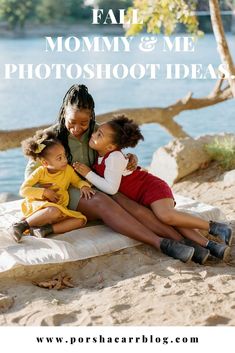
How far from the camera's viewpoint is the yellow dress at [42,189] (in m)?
3.79

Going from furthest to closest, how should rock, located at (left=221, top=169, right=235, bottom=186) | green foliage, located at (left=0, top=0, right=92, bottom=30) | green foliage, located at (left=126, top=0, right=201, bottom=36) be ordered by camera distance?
1. green foliage, located at (left=0, top=0, right=92, bottom=30)
2. green foliage, located at (left=126, top=0, right=201, bottom=36)
3. rock, located at (left=221, top=169, right=235, bottom=186)

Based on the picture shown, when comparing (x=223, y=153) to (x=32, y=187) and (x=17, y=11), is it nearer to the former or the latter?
(x=32, y=187)

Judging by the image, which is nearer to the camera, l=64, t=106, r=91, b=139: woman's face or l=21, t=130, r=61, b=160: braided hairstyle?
l=21, t=130, r=61, b=160: braided hairstyle

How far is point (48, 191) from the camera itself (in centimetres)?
378

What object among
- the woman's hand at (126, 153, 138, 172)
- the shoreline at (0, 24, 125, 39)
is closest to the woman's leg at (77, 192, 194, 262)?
the woman's hand at (126, 153, 138, 172)

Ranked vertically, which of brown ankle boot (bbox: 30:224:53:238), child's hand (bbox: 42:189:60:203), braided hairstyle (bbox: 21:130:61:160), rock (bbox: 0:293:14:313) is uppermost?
braided hairstyle (bbox: 21:130:61:160)

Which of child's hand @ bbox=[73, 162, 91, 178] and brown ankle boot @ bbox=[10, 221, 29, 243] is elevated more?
child's hand @ bbox=[73, 162, 91, 178]

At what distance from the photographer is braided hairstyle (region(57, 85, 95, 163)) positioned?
12.6 ft

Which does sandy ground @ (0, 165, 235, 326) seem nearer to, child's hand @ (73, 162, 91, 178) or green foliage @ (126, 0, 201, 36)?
child's hand @ (73, 162, 91, 178)

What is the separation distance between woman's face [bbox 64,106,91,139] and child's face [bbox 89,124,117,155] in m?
0.11

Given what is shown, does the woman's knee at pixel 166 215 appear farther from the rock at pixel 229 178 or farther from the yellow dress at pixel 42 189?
the rock at pixel 229 178

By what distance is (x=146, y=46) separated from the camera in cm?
468
